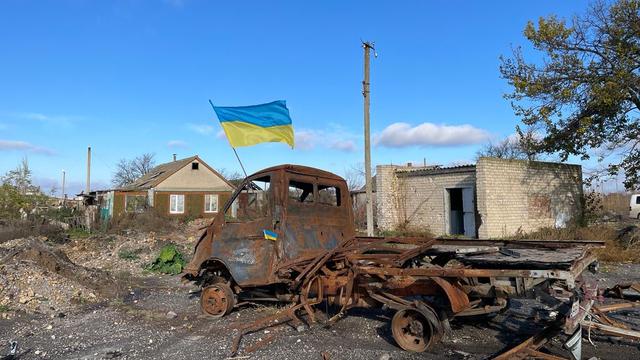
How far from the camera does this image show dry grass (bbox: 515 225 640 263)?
13414mm

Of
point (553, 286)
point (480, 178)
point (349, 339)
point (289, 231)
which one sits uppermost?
point (480, 178)

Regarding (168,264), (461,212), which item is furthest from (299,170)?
(461,212)

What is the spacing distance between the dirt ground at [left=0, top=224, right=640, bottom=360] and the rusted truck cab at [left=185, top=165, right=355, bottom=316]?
743 mm

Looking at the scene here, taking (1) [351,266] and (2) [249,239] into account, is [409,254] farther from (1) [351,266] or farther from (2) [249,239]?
(2) [249,239]

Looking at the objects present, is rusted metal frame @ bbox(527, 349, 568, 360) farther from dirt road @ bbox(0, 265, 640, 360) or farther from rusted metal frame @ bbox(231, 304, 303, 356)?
rusted metal frame @ bbox(231, 304, 303, 356)

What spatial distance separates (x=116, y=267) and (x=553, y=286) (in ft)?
40.9

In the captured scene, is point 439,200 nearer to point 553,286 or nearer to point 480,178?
point 480,178

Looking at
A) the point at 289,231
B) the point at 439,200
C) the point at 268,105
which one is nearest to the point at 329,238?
the point at 289,231

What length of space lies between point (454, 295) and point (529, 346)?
0.88m

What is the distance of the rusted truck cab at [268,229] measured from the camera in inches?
272

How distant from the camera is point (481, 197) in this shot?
A: 1797 cm

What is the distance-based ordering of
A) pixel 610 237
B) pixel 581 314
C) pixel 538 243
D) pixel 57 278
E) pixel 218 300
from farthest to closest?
pixel 610 237 → pixel 57 278 → pixel 218 300 → pixel 538 243 → pixel 581 314

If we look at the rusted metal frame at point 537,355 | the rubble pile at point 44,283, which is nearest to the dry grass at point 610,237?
the rusted metal frame at point 537,355

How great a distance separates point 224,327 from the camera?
682cm
